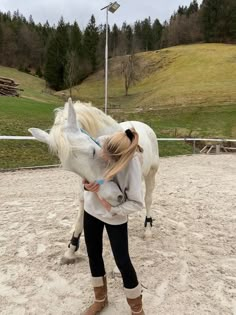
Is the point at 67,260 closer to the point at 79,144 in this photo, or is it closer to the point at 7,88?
the point at 79,144

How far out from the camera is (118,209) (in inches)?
91.0

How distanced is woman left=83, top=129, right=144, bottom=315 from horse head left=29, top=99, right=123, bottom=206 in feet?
0.16

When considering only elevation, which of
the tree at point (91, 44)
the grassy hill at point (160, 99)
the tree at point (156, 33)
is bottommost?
the grassy hill at point (160, 99)

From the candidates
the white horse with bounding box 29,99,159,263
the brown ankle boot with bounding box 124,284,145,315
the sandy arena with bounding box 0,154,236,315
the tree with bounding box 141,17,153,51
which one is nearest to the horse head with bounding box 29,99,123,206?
the white horse with bounding box 29,99,159,263

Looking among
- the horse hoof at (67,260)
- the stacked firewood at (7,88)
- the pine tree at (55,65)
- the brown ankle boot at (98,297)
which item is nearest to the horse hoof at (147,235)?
the horse hoof at (67,260)

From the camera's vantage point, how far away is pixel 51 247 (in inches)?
156

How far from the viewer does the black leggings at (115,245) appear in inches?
96.0

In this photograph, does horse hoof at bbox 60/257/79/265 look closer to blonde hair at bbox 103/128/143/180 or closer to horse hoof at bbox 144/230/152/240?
horse hoof at bbox 144/230/152/240

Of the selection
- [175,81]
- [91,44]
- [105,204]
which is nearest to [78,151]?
[105,204]

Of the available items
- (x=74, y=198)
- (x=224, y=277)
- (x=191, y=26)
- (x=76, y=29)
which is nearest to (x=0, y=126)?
(x=74, y=198)

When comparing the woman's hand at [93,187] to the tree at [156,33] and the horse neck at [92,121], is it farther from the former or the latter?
the tree at [156,33]

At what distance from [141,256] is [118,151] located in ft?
6.07

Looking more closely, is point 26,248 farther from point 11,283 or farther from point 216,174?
point 216,174

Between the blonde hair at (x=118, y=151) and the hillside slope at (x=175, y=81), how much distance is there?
100 ft
